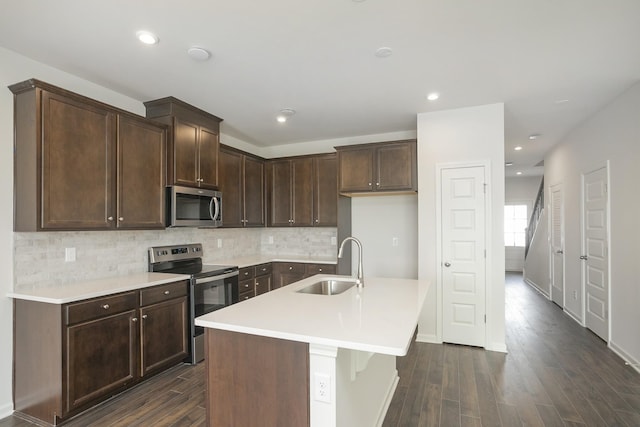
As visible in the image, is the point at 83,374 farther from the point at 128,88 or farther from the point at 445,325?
the point at 445,325

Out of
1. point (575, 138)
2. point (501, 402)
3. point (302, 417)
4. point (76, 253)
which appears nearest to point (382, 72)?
point (302, 417)

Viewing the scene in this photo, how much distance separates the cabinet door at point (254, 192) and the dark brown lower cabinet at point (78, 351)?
6.84 feet

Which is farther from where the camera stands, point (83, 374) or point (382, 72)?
A: point (382, 72)

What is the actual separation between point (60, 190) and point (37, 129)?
1.46ft

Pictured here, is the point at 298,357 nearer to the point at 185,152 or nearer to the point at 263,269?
the point at 185,152

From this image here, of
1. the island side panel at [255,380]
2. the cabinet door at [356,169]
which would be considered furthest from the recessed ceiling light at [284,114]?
the island side panel at [255,380]

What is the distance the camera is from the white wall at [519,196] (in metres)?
9.19

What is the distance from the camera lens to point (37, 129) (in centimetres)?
234

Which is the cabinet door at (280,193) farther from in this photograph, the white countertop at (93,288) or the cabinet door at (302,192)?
the white countertop at (93,288)

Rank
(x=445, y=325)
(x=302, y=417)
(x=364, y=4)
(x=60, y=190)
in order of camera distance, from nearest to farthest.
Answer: (x=302, y=417) < (x=364, y=4) < (x=60, y=190) < (x=445, y=325)

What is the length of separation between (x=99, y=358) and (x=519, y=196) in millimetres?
10096

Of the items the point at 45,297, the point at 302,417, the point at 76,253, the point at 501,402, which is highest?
the point at 76,253

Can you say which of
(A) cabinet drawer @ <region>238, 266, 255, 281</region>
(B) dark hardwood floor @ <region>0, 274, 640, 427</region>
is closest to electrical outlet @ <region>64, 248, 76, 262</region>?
(B) dark hardwood floor @ <region>0, 274, 640, 427</region>

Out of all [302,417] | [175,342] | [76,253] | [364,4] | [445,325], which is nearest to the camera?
[302,417]
